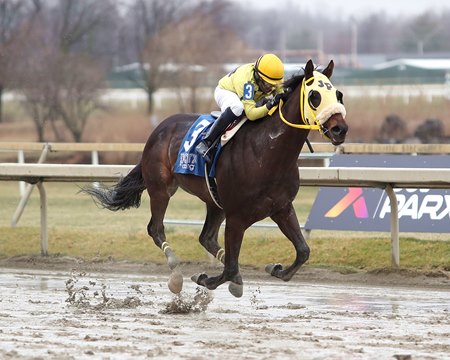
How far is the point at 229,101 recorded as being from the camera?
28.2 ft

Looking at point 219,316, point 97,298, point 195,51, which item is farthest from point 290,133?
point 195,51

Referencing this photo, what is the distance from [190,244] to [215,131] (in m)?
3.26

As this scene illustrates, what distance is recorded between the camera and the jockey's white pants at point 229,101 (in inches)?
334

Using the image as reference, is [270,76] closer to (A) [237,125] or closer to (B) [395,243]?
(A) [237,125]

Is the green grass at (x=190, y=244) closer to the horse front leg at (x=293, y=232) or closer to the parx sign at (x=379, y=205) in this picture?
the parx sign at (x=379, y=205)

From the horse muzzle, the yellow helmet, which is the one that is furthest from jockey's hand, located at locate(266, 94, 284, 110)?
the horse muzzle

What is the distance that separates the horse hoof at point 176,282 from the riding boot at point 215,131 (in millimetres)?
874

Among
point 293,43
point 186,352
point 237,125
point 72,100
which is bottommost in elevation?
point 293,43

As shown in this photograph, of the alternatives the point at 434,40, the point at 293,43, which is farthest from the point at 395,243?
the point at 293,43

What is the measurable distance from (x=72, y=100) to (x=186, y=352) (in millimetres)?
22224

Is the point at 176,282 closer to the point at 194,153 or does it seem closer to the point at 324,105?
the point at 194,153

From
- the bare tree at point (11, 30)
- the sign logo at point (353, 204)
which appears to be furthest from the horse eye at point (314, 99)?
the bare tree at point (11, 30)

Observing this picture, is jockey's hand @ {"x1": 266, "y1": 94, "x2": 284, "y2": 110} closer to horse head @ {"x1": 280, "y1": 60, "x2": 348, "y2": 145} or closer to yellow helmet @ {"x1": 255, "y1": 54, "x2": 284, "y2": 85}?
horse head @ {"x1": 280, "y1": 60, "x2": 348, "y2": 145}

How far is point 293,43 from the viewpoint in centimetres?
11488
